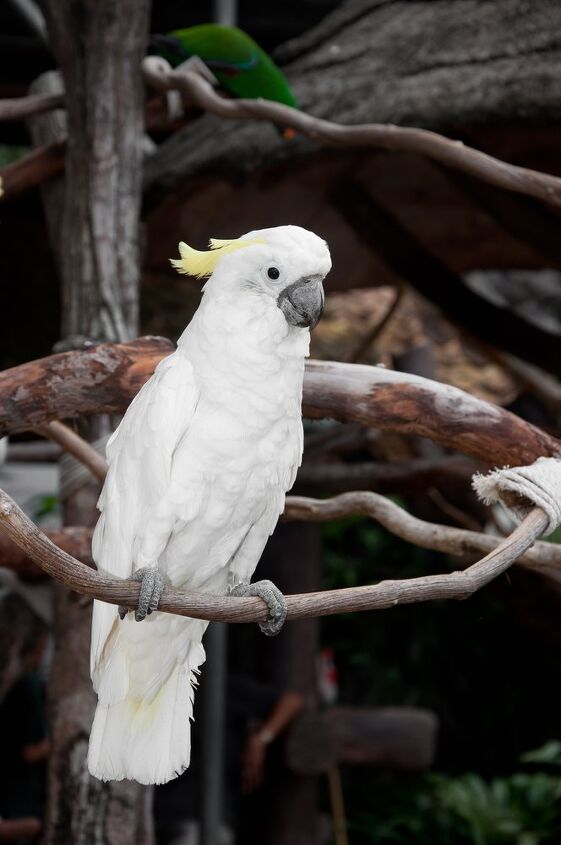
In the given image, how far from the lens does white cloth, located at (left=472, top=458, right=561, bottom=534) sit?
1.17 m

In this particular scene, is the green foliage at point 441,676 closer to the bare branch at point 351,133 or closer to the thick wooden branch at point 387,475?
the thick wooden branch at point 387,475

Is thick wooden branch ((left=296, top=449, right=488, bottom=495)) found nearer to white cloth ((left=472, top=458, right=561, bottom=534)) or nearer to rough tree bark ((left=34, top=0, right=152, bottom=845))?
white cloth ((left=472, top=458, right=561, bottom=534))

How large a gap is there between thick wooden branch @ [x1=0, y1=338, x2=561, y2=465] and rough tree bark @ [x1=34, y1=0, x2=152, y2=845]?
0.46 m

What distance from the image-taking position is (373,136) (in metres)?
1.77

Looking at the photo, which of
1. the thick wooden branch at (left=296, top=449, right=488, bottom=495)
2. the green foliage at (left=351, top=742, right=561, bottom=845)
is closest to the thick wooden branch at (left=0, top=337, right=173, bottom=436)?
the thick wooden branch at (left=296, top=449, right=488, bottom=495)

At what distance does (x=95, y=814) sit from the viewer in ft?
5.38

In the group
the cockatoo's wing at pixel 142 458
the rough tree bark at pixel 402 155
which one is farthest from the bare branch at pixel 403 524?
the rough tree bark at pixel 402 155

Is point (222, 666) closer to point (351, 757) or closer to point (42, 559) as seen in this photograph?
point (351, 757)

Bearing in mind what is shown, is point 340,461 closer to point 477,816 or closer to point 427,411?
point 477,816

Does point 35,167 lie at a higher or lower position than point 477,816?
higher

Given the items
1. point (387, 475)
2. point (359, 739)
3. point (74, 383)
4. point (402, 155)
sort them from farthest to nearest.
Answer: point (359, 739) < point (402, 155) < point (387, 475) < point (74, 383)

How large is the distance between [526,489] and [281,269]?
0.42m

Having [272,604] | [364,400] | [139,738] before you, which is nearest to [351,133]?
[364,400]

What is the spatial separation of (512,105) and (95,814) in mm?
1591
